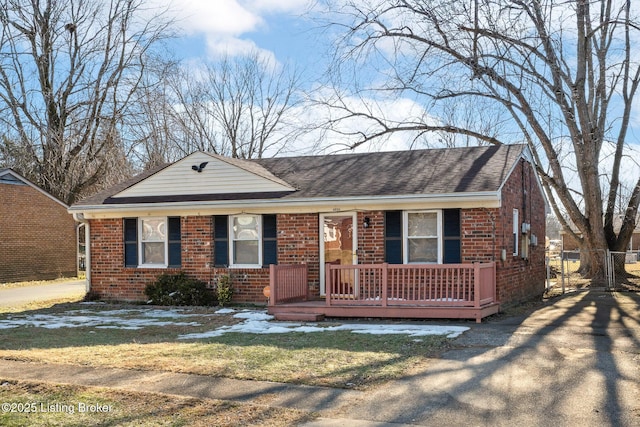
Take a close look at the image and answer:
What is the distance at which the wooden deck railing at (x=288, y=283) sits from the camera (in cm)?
1372

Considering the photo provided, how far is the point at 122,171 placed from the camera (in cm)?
3481

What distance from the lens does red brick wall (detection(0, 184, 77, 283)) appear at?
2555cm

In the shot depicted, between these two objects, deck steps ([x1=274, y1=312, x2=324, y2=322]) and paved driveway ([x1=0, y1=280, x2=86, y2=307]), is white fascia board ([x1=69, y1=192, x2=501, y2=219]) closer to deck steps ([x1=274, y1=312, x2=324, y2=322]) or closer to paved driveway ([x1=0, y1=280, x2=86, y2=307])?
deck steps ([x1=274, y1=312, x2=324, y2=322])

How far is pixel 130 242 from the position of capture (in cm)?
1712

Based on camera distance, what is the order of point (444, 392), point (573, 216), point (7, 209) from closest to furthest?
point (444, 392)
point (573, 216)
point (7, 209)

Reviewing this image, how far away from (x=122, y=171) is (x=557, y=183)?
22564mm

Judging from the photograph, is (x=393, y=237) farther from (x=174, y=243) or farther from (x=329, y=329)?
(x=174, y=243)

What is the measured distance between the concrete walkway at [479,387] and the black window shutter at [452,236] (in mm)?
3952

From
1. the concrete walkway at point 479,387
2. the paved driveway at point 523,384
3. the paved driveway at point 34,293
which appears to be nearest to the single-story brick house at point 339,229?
the paved driveway at point 523,384

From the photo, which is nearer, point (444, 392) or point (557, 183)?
point (444, 392)

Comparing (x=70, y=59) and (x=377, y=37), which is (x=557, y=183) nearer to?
(x=377, y=37)

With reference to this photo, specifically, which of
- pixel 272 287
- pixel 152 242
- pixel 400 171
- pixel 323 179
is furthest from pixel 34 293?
pixel 400 171

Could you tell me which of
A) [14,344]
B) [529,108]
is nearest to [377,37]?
[529,108]

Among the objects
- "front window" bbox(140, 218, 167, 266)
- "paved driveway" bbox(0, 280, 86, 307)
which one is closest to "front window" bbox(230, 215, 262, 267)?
"front window" bbox(140, 218, 167, 266)
